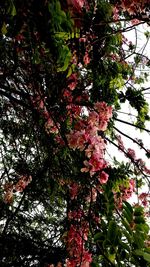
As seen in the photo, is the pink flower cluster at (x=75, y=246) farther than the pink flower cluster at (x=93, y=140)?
Yes

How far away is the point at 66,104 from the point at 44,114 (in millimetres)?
311

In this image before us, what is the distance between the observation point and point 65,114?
13.0 ft

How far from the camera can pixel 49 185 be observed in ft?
14.1

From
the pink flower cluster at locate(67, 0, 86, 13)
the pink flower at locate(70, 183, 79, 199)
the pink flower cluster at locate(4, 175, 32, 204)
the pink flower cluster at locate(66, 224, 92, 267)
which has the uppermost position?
the pink flower cluster at locate(67, 0, 86, 13)

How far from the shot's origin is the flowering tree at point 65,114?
231 centimetres

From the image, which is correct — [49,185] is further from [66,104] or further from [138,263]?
[138,263]

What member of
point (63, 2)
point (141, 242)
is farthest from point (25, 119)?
point (141, 242)

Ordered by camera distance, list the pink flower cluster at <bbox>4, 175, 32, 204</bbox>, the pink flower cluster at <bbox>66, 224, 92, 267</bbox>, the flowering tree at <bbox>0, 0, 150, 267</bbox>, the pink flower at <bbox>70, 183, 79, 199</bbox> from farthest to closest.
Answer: the pink flower cluster at <bbox>4, 175, 32, 204</bbox>, the pink flower at <bbox>70, 183, 79, 199</bbox>, the pink flower cluster at <bbox>66, 224, 92, 267</bbox>, the flowering tree at <bbox>0, 0, 150, 267</bbox>

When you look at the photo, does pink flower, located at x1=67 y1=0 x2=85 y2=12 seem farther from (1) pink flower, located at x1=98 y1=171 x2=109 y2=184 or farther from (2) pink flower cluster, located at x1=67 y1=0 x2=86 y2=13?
(1) pink flower, located at x1=98 y1=171 x2=109 y2=184

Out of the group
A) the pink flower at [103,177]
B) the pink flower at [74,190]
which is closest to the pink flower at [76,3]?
the pink flower at [103,177]

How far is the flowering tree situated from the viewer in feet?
7.57

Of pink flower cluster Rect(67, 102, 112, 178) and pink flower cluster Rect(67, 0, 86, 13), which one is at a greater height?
pink flower cluster Rect(67, 0, 86, 13)

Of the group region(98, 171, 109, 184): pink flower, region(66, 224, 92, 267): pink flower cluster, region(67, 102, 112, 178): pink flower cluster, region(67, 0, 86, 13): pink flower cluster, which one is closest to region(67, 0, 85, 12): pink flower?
region(67, 0, 86, 13): pink flower cluster

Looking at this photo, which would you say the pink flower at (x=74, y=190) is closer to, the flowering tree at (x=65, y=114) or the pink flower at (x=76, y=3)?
the flowering tree at (x=65, y=114)
